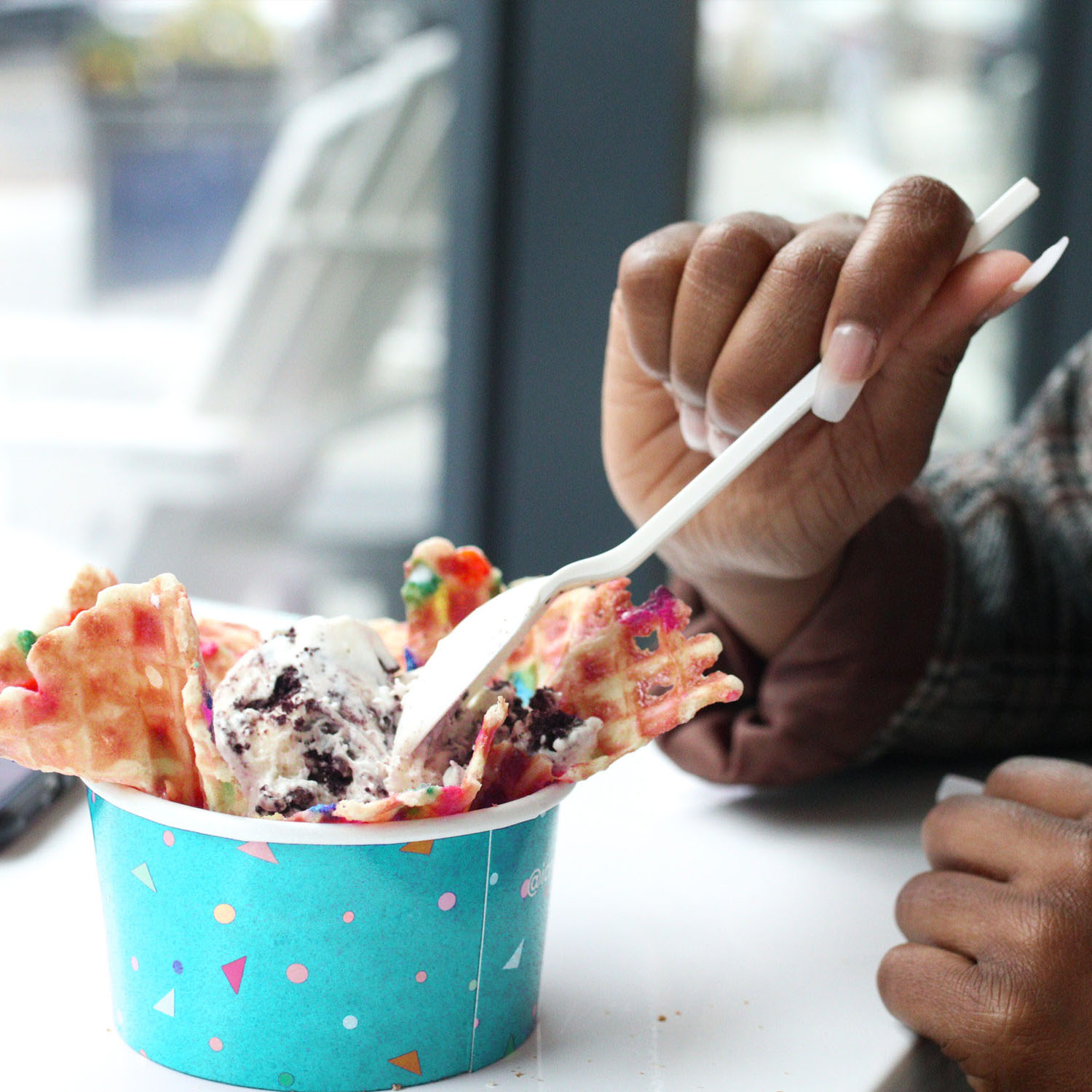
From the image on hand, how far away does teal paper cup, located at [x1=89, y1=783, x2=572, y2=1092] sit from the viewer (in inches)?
14.1

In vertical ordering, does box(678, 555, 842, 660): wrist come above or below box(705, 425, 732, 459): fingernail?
below

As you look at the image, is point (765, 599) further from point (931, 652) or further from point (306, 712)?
point (306, 712)

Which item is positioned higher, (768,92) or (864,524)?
(768,92)

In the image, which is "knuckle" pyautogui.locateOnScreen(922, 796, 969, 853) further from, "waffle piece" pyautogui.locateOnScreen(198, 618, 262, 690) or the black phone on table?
the black phone on table

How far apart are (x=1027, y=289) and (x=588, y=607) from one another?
214 millimetres

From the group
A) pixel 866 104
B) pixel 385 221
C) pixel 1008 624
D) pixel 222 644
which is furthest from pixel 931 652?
pixel 866 104

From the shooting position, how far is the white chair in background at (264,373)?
6.01 feet

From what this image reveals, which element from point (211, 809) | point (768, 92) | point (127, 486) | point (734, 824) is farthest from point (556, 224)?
point (211, 809)

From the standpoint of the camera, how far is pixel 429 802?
35cm

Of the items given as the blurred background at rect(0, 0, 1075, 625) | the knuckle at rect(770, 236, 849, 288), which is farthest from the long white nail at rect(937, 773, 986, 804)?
the blurred background at rect(0, 0, 1075, 625)

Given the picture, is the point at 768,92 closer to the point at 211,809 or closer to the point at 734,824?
the point at 734,824

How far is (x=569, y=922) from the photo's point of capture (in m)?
0.50

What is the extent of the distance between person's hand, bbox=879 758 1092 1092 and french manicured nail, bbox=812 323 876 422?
169 mm

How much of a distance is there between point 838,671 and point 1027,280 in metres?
0.24
